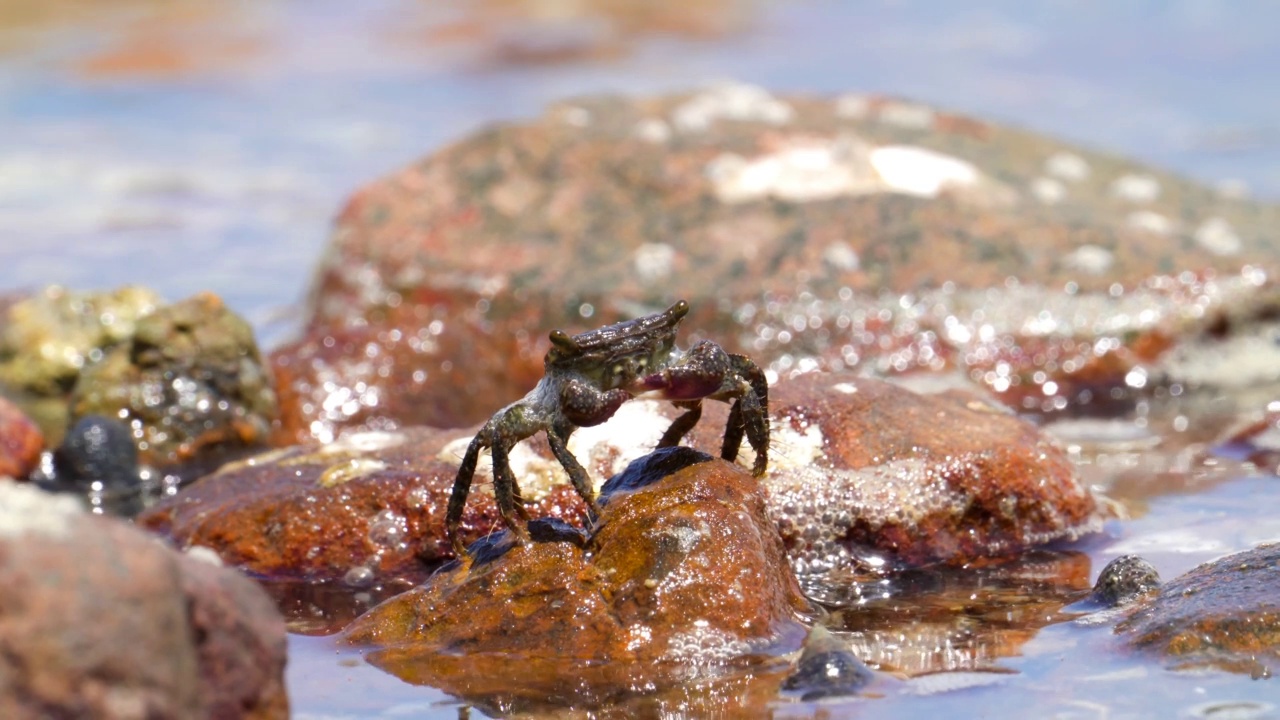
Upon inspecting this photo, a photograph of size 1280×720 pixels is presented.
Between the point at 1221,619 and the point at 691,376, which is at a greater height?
the point at 691,376

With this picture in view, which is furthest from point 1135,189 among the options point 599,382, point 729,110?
point 599,382

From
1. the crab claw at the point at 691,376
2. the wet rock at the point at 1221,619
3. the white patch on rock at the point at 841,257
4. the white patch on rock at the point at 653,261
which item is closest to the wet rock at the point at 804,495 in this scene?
the wet rock at the point at 1221,619

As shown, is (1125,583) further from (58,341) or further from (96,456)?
(58,341)

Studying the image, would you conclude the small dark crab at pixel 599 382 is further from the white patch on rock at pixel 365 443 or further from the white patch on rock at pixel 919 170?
the white patch on rock at pixel 919 170

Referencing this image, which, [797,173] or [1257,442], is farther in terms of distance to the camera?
[797,173]

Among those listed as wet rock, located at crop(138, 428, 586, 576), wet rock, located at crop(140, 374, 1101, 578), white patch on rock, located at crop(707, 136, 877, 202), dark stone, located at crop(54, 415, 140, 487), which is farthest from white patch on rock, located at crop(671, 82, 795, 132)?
wet rock, located at crop(138, 428, 586, 576)
